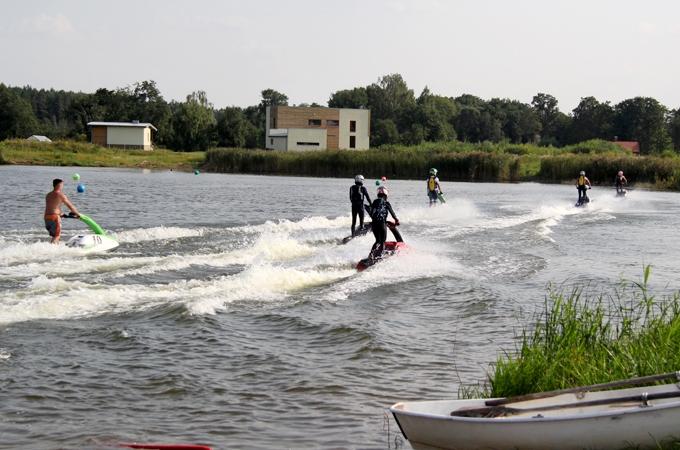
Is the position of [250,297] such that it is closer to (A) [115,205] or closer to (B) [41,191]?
(A) [115,205]

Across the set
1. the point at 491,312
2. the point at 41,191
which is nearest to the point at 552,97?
the point at 41,191

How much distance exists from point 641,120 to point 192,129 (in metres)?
68.8

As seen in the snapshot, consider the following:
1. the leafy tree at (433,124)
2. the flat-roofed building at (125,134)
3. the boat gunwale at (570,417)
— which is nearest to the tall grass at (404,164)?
the flat-roofed building at (125,134)

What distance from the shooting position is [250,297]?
16344mm

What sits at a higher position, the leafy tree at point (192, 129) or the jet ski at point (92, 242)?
the leafy tree at point (192, 129)

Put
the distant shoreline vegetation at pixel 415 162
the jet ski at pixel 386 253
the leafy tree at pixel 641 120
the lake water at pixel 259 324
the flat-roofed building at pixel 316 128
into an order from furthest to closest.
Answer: the leafy tree at pixel 641 120, the flat-roofed building at pixel 316 128, the distant shoreline vegetation at pixel 415 162, the jet ski at pixel 386 253, the lake water at pixel 259 324

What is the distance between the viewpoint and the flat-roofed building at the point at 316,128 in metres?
117

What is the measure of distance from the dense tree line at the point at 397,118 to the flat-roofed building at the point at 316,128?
4.52 metres

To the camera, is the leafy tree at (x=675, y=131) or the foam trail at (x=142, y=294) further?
the leafy tree at (x=675, y=131)

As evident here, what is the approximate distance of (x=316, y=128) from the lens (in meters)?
119

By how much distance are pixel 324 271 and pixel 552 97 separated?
502 ft

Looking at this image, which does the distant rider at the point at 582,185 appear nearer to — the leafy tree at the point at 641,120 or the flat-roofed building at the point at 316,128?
the flat-roofed building at the point at 316,128

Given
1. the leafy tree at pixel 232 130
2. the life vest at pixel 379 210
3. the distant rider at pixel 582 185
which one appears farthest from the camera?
the leafy tree at pixel 232 130

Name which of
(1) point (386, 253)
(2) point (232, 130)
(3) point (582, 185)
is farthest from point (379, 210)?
(2) point (232, 130)
